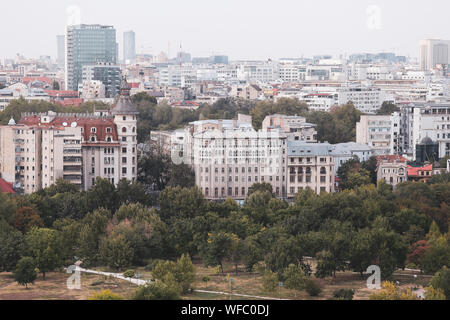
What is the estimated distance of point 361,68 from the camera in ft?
222

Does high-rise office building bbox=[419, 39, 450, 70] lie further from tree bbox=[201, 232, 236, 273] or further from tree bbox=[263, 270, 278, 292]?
tree bbox=[263, 270, 278, 292]

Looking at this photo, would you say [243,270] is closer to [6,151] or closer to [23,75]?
[6,151]

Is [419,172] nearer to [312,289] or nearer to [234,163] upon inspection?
[234,163]

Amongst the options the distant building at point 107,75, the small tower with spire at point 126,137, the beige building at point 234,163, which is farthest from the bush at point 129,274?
the distant building at point 107,75

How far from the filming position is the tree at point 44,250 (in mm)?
14773

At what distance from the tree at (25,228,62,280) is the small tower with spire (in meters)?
7.27

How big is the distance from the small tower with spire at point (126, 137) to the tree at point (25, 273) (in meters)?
8.36

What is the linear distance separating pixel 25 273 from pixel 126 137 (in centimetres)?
901

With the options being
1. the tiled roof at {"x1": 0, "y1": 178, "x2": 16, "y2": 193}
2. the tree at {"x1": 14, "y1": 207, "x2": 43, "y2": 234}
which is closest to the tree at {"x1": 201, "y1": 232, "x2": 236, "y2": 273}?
the tree at {"x1": 14, "y1": 207, "x2": 43, "y2": 234}

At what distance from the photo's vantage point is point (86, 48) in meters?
56.2

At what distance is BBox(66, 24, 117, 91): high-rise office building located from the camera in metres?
54.0

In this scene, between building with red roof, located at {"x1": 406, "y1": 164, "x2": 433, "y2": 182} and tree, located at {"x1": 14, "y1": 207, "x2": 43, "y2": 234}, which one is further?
building with red roof, located at {"x1": 406, "y1": 164, "x2": 433, "y2": 182}

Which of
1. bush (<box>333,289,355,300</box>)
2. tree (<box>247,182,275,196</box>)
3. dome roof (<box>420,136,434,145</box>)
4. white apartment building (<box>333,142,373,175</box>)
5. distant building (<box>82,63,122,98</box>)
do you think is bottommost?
bush (<box>333,289,355,300</box>)
